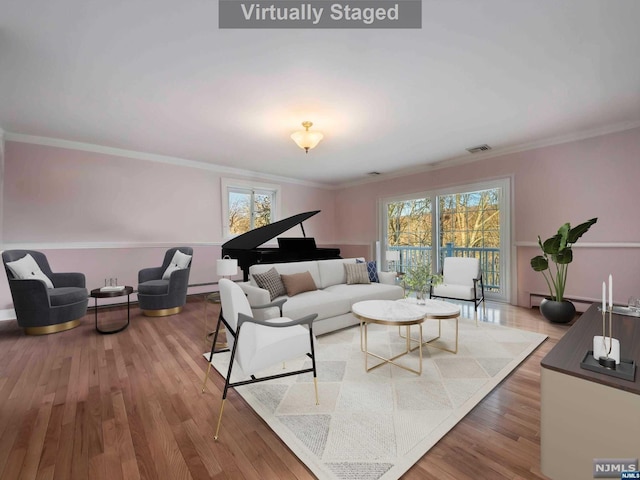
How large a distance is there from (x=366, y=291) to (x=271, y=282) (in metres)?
1.29

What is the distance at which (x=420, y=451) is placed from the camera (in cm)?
154

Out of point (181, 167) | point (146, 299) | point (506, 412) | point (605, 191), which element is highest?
point (181, 167)

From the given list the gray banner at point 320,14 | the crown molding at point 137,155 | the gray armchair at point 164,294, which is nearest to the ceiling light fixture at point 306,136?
the gray banner at point 320,14

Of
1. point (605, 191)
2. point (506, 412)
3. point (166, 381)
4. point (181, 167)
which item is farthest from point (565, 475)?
point (181, 167)

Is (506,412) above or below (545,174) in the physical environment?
below

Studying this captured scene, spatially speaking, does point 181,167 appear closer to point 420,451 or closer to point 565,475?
point 420,451

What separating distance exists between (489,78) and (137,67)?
3.29 metres

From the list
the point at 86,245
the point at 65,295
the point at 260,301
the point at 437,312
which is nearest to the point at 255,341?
the point at 260,301

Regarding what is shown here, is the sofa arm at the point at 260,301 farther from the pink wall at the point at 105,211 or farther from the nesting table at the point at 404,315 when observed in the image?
the pink wall at the point at 105,211

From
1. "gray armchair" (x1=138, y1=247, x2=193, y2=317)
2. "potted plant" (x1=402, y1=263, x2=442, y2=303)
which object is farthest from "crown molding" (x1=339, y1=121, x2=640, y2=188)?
"gray armchair" (x1=138, y1=247, x2=193, y2=317)

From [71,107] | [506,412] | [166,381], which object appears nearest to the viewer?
[506,412]

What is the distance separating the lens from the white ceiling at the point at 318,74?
1.96 m

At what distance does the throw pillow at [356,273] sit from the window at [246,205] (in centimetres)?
307

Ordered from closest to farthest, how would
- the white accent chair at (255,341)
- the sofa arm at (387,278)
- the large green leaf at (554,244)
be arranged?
1. the white accent chair at (255,341)
2. the large green leaf at (554,244)
3. the sofa arm at (387,278)
